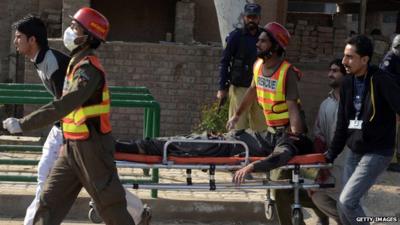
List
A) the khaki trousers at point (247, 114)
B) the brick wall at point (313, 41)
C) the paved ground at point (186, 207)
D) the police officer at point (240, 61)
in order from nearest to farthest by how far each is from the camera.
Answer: the paved ground at point (186, 207), the khaki trousers at point (247, 114), the police officer at point (240, 61), the brick wall at point (313, 41)

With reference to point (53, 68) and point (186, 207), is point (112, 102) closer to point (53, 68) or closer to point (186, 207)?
point (186, 207)

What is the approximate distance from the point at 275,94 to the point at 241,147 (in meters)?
0.50

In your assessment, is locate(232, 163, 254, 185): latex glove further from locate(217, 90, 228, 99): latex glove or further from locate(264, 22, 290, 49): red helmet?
locate(217, 90, 228, 99): latex glove

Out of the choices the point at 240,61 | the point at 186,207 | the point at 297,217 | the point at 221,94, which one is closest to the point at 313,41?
the point at 240,61

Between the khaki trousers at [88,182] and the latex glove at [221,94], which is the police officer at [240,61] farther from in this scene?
the khaki trousers at [88,182]

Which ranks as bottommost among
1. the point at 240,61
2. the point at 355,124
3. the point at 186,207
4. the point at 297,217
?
the point at 186,207

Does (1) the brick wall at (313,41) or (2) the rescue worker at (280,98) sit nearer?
(2) the rescue worker at (280,98)

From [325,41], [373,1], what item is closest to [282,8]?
[325,41]

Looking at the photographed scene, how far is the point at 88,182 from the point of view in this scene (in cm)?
514

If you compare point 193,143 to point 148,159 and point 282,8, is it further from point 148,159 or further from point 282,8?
point 282,8

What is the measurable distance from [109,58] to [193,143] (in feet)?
18.6

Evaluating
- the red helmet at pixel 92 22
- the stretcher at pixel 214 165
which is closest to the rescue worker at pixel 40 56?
the red helmet at pixel 92 22

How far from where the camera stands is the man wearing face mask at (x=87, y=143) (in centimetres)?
509

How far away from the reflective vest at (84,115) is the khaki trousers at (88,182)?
46 mm
